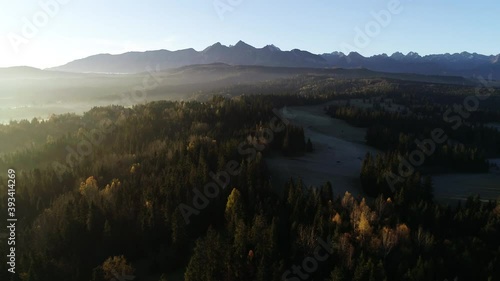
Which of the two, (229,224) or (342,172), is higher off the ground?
(229,224)

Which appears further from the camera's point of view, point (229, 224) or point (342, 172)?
point (342, 172)

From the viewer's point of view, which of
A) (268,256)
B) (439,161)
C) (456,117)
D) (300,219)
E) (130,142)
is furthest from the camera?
(456,117)

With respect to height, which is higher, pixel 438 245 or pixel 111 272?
pixel 438 245

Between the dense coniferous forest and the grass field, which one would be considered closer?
the dense coniferous forest

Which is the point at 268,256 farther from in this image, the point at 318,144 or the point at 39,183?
the point at 318,144

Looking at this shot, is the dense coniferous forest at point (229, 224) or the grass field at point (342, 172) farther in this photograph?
the grass field at point (342, 172)

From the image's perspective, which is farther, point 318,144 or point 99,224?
point 318,144

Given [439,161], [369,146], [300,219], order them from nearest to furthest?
[300,219] → [439,161] → [369,146]

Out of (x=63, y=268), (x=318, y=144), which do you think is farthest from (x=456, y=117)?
(x=63, y=268)

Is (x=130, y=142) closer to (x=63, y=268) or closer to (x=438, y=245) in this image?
(x=63, y=268)
